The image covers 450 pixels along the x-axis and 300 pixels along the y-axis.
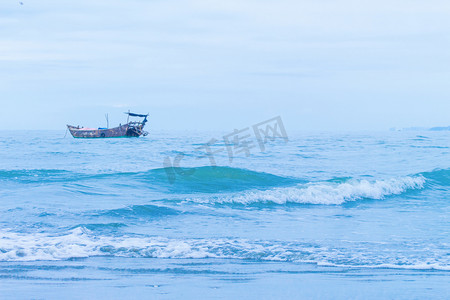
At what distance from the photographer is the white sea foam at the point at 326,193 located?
13.8 meters

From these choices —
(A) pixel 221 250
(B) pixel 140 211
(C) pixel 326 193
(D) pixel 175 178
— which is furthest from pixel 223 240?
(D) pixel 175 178

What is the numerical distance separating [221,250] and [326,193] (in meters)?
7.83

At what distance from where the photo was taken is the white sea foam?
13.8 m

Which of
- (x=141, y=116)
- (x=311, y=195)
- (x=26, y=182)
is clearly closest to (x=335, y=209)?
(x=311, y=195)

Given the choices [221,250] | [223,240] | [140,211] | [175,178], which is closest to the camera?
[221,250]

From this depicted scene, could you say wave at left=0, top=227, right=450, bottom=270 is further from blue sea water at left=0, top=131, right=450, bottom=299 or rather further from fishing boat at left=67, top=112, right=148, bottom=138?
fishing boat at left=67, top=112, right=148, bottom=138

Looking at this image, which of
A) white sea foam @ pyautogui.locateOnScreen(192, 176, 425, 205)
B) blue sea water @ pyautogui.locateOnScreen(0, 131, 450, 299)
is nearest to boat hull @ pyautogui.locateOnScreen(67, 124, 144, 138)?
blue sea water @ pyautogui.locateOnScreen(0, 131, 450, 299)

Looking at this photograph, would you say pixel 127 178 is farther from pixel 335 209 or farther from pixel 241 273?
pixel 241 273

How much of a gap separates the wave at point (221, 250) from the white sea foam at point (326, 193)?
16.9 ft

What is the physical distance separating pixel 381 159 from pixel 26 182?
1979cm

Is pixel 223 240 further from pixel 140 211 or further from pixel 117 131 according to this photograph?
pixel 117 131

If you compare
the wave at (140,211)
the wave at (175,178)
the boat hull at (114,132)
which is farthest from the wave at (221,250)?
the boat hull at (114,132)

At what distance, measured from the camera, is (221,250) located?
25.5 feet

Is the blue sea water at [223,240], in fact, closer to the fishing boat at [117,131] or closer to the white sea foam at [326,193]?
the white sea foam at [326,193]
